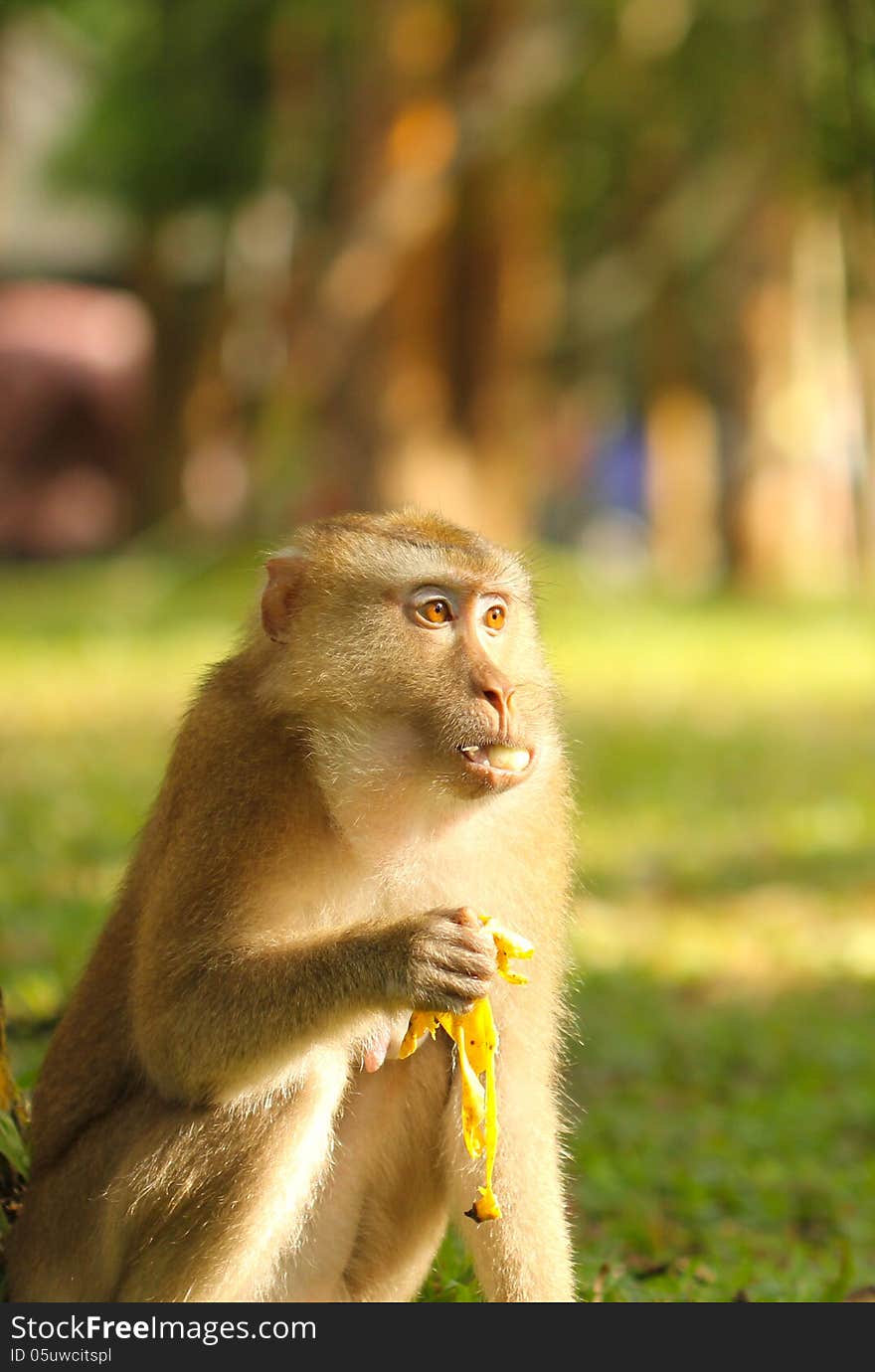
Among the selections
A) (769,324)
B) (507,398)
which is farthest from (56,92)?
(507,398)

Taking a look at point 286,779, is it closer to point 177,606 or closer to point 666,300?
point 177,606

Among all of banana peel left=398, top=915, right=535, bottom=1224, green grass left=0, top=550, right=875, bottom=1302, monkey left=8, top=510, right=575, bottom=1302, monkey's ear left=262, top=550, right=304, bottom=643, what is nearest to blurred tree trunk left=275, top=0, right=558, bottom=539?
green grass left=0, top=550, right=875, bottom=1302

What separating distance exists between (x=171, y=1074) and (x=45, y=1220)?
440mm

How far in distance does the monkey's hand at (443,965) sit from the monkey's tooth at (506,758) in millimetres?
285

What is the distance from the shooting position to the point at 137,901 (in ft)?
12.0

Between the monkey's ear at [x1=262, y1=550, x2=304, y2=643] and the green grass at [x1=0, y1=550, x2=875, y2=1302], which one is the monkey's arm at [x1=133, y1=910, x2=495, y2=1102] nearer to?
the monkey's ear at [x1=262, y1=550, x2=304, y2=643]

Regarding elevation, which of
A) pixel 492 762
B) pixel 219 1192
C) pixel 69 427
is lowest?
pixel 219 1192

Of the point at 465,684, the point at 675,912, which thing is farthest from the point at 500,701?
the point at 675,912

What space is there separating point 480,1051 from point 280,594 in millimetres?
877

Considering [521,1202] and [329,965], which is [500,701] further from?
[521,1202]

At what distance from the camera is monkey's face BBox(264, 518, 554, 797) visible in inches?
133

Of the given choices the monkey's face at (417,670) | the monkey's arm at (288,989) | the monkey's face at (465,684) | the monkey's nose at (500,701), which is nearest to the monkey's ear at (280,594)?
the monkey's face at (417,670)

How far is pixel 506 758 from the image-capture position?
132 inches

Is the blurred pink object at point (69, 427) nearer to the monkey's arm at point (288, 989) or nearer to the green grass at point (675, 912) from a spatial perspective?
the green grass at point (675, 912)
